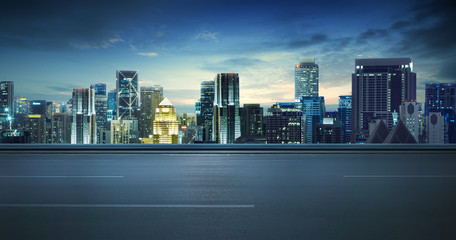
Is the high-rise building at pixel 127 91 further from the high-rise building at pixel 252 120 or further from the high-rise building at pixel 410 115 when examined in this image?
the high-rise building at pixel 410 115

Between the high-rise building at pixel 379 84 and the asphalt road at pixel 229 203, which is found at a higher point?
the high-rise building at pixel 379 84

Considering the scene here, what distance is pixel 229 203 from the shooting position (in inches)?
233

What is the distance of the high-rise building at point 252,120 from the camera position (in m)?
67.8

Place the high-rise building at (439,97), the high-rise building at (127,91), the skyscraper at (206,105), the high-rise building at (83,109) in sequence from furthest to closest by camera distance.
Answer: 1. the high-rise building at (127,91)
2. the skyscraper at (206,105)
3. the high-rise building at (439,97)
4. the high-rise building at (83,109)

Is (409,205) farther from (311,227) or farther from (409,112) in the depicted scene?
(409,112)

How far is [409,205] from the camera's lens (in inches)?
227

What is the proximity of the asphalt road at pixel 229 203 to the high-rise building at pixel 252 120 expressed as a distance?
185 ft

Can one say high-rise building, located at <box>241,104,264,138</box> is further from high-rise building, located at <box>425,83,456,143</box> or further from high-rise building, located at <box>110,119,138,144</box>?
high-rise building, located at <box>425,83,456,143</box>

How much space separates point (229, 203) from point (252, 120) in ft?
222

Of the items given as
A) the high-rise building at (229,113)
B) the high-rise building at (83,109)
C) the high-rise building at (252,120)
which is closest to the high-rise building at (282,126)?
the high-rise building at (252,120)

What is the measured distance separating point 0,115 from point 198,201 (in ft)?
81.9

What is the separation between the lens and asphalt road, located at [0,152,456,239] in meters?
4.49

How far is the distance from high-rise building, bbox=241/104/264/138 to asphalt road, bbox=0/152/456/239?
2218 inches

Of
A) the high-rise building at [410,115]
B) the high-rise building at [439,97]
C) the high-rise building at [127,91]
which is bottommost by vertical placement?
the high-rise building at [410,115]
